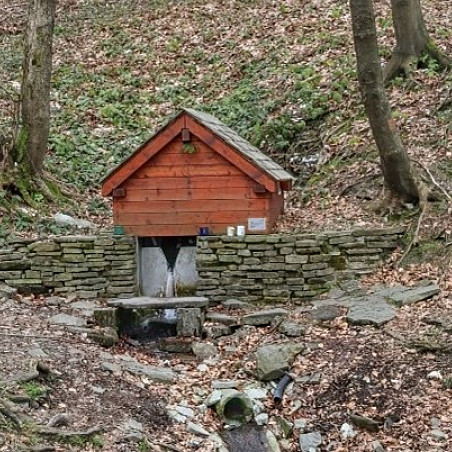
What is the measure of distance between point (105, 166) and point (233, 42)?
554cm

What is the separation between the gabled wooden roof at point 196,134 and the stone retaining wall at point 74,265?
29.4 inches

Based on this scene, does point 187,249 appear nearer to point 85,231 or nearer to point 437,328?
point 85,231

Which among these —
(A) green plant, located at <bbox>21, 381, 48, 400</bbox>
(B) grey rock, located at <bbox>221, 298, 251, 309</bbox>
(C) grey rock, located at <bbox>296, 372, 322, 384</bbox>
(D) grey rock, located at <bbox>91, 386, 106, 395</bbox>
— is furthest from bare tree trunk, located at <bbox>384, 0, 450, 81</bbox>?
(A) green plant, located at <bbox>21, 381, 48, 400</bbox>

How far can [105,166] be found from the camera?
1312 centimetres

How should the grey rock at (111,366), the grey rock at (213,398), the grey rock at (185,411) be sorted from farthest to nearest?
the grey rock at (111,366) < the grey rock at (213,398) < the grey rock at (185,411)

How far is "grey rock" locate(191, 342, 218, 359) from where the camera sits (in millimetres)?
7914

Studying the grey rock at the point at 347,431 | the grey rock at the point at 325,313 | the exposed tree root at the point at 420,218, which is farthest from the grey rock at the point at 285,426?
the exposed tree root at the point at 420,218

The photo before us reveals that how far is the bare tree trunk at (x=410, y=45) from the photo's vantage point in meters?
12.4

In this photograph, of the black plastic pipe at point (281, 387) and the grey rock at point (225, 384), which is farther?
the grey rock at point (225, 384)

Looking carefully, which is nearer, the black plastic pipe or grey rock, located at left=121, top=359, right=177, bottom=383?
the black plastic pipe

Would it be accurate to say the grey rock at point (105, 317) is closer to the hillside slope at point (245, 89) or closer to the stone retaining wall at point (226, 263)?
the stone retaining wall at point (226, 263)

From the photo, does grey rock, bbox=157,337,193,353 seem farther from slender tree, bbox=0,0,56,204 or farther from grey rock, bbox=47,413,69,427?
slender tree, bbox=0,0,56,204

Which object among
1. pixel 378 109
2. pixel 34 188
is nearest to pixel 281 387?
pixel 378 109

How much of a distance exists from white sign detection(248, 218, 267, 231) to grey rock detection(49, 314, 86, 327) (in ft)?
7.87
